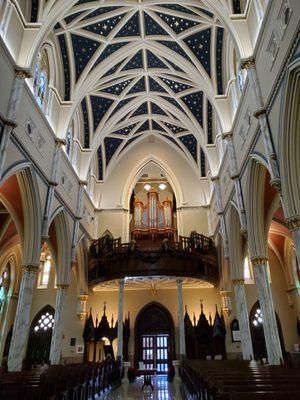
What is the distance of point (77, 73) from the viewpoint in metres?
17.4

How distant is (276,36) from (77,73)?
36.1 feet

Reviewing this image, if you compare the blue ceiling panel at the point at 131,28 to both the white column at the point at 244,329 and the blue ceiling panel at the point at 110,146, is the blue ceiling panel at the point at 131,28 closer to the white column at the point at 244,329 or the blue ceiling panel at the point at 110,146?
the blue ceiling panel at the point at 110,146

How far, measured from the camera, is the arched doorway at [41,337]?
20984 millimetres

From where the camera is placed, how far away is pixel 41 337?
2164 centimetres

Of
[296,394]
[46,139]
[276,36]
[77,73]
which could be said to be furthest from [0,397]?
[77,73]

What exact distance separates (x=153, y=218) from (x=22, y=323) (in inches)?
508

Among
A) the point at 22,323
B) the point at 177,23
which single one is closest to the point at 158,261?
the point at 22,323

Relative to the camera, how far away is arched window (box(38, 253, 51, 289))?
23.2 m

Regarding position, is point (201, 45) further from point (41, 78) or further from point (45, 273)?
point (45, 273)

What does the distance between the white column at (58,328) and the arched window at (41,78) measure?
355 inches

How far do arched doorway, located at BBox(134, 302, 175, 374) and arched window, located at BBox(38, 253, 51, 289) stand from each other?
699 cm

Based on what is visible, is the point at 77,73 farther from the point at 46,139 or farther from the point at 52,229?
the point at 52,229

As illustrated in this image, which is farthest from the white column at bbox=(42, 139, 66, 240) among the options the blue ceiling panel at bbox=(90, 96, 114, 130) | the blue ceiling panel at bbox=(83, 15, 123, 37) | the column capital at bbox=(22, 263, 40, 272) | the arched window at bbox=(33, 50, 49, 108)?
the blue ceiling panel at bbox=(90, 96, 114, 130)

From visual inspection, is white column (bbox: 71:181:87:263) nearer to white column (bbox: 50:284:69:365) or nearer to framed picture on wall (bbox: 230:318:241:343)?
white column (bbox: 50:284:69:365)
